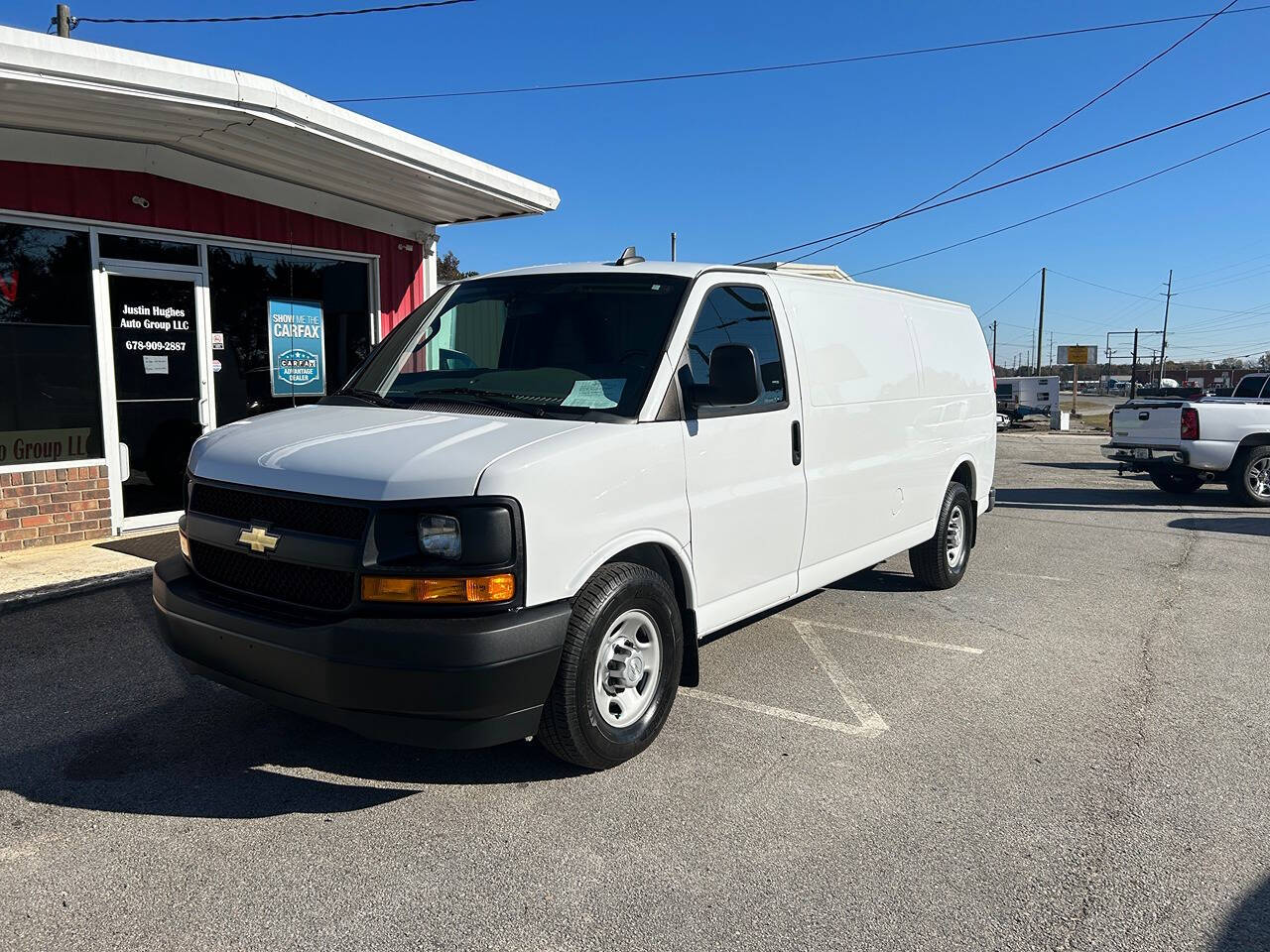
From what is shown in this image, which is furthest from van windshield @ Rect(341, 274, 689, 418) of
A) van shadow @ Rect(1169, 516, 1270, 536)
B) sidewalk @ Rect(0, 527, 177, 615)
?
van shadow @ Rect(1169, 516, 1270, 536)

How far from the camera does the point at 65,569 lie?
6922 millimetres

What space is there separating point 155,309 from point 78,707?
5.08 m

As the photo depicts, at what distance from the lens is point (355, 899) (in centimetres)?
288

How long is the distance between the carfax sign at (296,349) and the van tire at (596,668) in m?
6.95

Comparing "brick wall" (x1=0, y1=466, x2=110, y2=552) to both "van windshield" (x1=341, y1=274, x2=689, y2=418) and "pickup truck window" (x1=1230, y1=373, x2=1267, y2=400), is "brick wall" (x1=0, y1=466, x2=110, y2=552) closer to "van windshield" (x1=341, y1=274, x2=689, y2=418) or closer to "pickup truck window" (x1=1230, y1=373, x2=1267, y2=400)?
"van windshield" (x1=341, y1=274, x2=689, y2=418)

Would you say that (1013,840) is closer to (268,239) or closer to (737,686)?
(737,686)

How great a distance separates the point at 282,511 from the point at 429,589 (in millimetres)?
726

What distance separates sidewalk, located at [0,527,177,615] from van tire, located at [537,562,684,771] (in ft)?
15.3

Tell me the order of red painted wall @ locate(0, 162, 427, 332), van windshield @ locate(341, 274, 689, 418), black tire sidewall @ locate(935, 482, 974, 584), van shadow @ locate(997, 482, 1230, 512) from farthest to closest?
van shadow @ locate(997, 482, 1230, 512) → red painted wall @ locate(0, 162, 427, 332) → black tire sidewall @ locate(935, 482, 974, 584) → van windshield @ locate(341, 274, 689, 418)

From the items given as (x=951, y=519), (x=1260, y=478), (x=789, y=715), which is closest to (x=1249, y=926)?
(x=789, y=715)

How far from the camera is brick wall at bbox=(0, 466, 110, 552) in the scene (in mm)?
7555

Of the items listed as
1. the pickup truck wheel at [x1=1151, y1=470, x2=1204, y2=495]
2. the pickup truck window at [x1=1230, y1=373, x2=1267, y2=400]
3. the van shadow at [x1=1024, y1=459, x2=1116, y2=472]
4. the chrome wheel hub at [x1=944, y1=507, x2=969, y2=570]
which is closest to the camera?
the chrome wheel hub at [x1=944, y1=507, x2=969, y2=570]

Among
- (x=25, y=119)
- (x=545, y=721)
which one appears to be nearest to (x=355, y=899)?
(x=545, y=721)

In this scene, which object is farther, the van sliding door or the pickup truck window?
the pickup truck window
